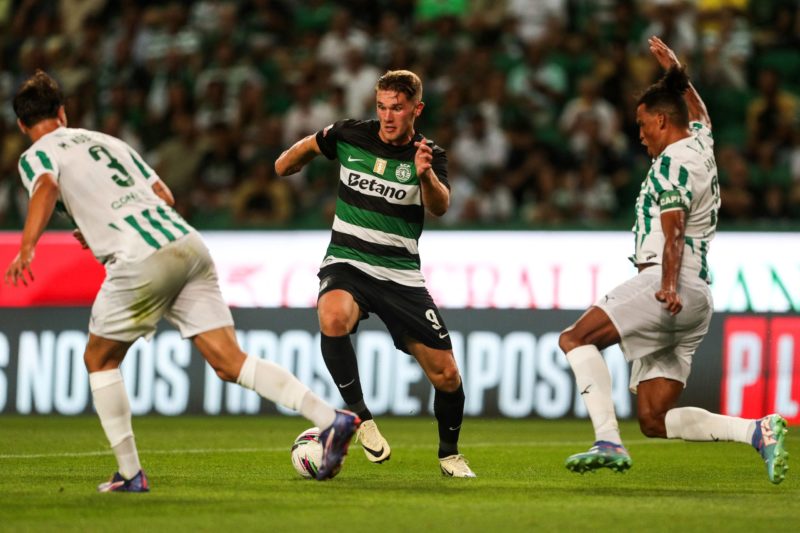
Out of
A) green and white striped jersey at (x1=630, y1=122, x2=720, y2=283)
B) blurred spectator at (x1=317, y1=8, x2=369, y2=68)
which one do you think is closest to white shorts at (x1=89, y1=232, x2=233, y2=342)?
green and white striped jersey at (x1=630, y1=122, x2=720, y2=283)

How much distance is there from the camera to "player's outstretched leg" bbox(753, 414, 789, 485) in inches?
297

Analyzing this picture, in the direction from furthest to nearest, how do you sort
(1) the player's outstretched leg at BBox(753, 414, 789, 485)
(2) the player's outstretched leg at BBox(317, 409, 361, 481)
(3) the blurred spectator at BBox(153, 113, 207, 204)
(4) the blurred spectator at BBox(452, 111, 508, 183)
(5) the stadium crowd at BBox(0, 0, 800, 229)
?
(3) the blurred spectator at BBox(153, 113, 207, 204), (4) the blurred spectator at BBox(452, 111, 508, 183), (5) the stadium crowd at BBox(0, 0, 800, 229), (1) the player's outstretched leg at BBox(753, 414, 789, 485), (2) the player's outstretched leg at BBox(317, 409, 361, 481)

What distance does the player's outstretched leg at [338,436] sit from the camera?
7391 mm

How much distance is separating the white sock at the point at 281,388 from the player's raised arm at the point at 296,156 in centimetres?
157

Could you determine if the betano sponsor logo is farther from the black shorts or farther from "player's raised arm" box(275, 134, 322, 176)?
the black shorts

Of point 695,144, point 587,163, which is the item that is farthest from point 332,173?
point 695,144

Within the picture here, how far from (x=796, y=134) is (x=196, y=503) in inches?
400

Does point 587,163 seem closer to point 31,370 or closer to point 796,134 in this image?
point 796,134

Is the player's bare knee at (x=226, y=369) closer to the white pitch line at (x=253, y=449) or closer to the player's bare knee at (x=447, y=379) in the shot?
the player's bare knee at (x=447, y=379)

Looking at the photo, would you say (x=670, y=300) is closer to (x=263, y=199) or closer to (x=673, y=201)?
(x=673, y=201)

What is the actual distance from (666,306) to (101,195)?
293 cm

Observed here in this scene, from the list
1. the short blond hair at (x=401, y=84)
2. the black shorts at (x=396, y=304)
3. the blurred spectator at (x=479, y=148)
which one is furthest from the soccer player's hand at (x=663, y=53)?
the blurred spectator at (x=479, y=148)

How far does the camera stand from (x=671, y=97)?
8.00 m

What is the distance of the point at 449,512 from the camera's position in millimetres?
6641
